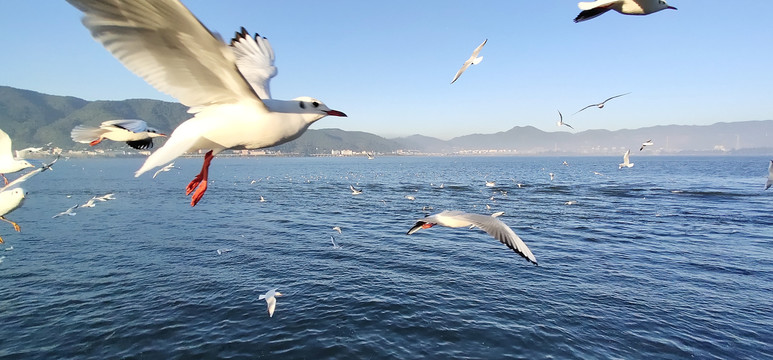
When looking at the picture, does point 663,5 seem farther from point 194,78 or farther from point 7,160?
point 7,160

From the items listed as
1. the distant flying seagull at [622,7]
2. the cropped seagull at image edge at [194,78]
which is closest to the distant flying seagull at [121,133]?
the cropped seagull at image edge at [194,78]

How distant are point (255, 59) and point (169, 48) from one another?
2.29 metres

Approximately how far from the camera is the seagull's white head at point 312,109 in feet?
10.7

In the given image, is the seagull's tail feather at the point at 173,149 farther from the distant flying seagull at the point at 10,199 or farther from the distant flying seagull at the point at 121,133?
the distant flying seagull at the point at 10,199

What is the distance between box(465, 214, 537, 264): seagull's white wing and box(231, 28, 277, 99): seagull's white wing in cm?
476

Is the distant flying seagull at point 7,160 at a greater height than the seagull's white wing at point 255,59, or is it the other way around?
the seagull's white wing at point 255,59

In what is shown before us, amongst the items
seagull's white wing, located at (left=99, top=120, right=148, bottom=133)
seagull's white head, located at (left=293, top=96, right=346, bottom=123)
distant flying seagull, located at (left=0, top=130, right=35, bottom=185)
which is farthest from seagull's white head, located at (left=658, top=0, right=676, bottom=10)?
distant flying seagull, located at (left=0, top=130, right=35, bottom=185)

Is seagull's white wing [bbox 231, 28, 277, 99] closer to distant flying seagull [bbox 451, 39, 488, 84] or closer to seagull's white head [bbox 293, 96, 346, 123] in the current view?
seagull's white head [bbox 293, 96, 346, 123]

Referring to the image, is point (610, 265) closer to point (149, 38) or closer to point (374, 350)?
point (374, 350)

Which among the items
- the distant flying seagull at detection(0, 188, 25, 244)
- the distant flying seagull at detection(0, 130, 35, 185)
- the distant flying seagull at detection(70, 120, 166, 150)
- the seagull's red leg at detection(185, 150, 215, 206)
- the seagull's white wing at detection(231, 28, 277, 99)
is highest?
the seagull's white wing at detection(231, 28, 277, 99)

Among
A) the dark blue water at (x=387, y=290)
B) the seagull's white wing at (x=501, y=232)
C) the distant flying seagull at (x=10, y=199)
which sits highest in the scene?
the distant flying seagull at (x=10, y=199)

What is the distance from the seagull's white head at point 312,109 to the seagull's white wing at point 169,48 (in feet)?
1.35

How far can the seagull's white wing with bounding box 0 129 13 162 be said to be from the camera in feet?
14.3

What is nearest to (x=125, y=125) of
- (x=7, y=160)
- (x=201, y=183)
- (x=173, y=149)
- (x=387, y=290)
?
(x=173, y=149)
